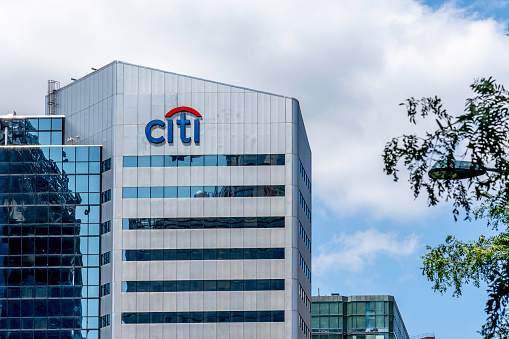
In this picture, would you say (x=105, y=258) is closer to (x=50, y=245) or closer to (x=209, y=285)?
(x=50, y=245)

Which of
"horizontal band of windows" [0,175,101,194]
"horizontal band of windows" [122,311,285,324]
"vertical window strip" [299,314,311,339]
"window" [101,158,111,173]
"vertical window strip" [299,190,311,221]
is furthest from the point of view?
"vertical window strip" [299,190,311,221]

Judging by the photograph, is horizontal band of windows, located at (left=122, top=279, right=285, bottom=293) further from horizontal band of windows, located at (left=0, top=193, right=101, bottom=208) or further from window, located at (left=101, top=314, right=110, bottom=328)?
horizontal band of windows, located at (left=0, top=193, right=101, bottom=208)

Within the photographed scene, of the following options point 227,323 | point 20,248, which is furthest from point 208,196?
point 20,248

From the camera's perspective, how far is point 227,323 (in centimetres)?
12312

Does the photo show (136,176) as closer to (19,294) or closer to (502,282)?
(19,294)

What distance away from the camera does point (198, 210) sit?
125188 mm

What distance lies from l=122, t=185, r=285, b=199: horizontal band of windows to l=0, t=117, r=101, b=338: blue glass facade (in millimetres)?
6617

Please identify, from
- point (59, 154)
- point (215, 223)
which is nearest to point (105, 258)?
point (215, 223)

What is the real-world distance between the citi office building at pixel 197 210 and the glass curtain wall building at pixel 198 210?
0.11 metres

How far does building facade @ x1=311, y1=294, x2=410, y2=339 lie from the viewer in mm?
190625

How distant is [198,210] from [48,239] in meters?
17.8

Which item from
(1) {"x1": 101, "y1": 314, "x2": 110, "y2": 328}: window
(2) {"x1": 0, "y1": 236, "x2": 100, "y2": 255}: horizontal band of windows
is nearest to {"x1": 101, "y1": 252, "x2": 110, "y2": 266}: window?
(2) {"x1": 0, "y1": 236, "x2": 100, "y2": 255}: horizontal band of windows

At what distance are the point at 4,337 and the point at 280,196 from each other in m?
35.1

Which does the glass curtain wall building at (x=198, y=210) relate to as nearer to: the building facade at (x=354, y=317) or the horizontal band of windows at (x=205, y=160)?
the horizontal band of windows at (x=205, y=160)
